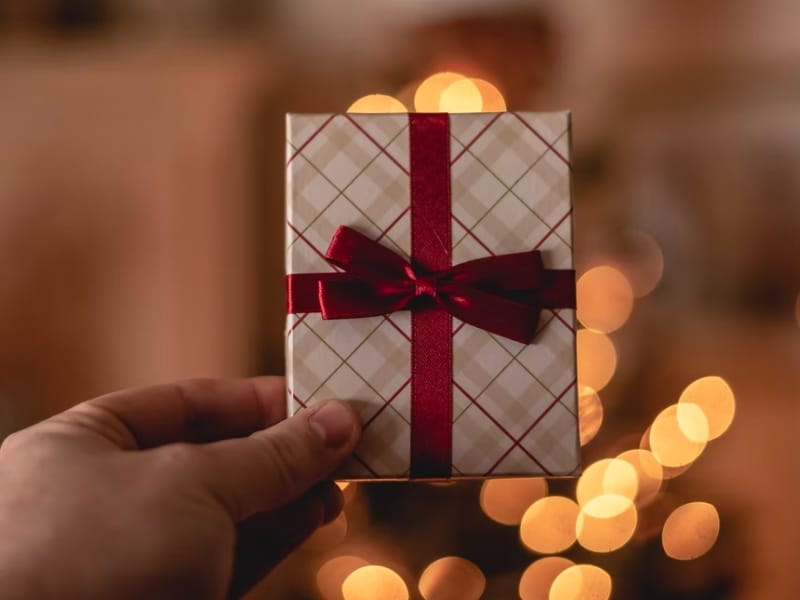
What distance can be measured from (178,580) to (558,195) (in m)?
0.55

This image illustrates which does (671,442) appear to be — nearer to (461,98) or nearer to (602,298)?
(602,298)

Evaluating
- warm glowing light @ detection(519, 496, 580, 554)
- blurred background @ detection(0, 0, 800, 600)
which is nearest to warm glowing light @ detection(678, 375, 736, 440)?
blurred background @ detection(0, 0, 800, 600)

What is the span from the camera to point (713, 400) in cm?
173

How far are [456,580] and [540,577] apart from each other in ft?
0.49

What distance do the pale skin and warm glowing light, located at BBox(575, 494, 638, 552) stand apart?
27.9 inches

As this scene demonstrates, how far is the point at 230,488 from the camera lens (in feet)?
2.45

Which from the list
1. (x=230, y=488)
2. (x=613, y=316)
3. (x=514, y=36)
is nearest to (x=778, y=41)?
(x=514, y=36)

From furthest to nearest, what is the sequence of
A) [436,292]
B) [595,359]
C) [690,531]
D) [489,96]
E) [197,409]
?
[489,96] → [595,359] → [690,531] → [197,409] → [436,292]

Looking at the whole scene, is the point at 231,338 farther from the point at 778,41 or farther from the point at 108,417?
the point at 778,41

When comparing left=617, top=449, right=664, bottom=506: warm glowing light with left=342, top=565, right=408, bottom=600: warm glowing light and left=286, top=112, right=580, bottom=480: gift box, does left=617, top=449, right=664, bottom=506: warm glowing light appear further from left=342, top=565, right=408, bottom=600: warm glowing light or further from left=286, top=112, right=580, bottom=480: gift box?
left=286, top=112, right=580, bottom=480: gift box

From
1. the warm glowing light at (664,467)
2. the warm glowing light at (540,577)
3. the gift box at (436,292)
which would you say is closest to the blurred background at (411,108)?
the warm glowing light at (664,467)

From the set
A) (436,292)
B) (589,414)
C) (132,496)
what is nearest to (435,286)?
(436,292)

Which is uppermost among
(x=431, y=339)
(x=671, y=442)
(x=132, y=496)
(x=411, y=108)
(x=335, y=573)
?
(x=411, y=108)

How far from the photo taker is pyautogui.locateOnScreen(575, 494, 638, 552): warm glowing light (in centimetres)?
137
